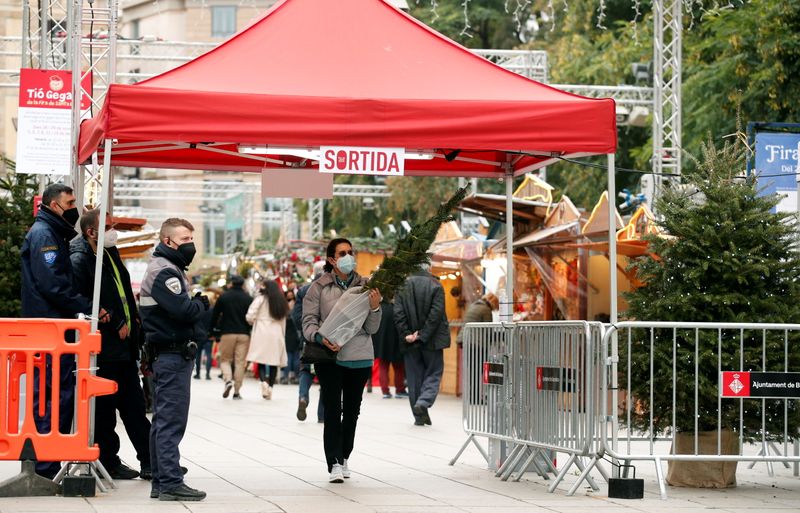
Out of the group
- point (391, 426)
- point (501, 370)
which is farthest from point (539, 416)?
point (391, 426)

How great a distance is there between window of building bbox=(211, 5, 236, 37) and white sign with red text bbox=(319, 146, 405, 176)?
71.5m

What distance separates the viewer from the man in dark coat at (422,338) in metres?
17.3

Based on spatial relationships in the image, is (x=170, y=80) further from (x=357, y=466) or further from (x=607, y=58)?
(x=607, y=58)

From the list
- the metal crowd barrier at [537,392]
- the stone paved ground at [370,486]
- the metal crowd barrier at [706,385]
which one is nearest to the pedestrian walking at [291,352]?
the stone paved ground at [370,486]

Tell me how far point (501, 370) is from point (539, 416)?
2.53 feet

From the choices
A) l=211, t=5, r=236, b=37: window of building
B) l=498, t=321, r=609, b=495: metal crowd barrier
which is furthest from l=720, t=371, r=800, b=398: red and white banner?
l=211, t=5, r=236, b=37: window of building

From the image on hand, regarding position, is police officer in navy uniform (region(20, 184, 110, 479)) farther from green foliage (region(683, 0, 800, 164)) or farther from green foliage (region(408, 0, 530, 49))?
green foliage (region(408, 0, 530, 49))

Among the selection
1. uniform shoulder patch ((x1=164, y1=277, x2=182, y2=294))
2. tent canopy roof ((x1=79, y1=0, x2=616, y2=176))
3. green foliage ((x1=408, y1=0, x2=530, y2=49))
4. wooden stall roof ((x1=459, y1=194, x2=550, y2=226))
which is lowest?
uniform shoulder patch ((x1=164, y1=277, x2=182, y2=294))

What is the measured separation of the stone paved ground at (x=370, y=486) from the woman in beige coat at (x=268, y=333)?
626cm

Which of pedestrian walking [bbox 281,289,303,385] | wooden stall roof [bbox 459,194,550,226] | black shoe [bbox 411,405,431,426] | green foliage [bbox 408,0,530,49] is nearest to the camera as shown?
black shoe [bbox 411,405,431,426]

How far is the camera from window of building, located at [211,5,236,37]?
264 ft

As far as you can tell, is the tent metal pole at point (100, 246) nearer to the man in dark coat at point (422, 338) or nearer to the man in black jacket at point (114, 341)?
the man in black jacket at point (114, 341)

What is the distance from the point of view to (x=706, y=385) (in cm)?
1035

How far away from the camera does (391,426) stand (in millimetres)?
17203
